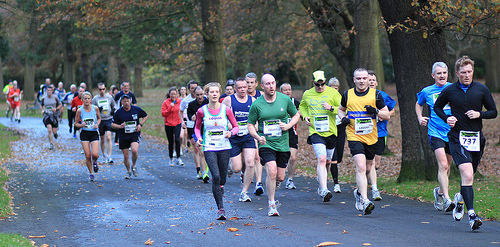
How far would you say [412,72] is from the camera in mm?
11852

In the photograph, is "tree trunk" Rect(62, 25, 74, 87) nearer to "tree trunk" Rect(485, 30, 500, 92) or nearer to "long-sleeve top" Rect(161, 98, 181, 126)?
"tree trunk" Rect(485, 30, 500, 92)

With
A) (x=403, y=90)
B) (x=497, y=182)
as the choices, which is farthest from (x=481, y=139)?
(x=497, y=182)

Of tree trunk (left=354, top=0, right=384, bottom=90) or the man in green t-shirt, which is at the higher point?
tree trunk (left=354, top=0, right=384, bottom=90)

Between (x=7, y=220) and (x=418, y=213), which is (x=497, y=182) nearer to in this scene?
(x=418, y=213)

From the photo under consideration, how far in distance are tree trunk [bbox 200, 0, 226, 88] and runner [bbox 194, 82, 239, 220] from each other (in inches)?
549

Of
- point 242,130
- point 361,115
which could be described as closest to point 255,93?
point 242,130

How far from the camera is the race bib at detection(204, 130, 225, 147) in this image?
30.0ft

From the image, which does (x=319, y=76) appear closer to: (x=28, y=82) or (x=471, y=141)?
(x=471, y=141)

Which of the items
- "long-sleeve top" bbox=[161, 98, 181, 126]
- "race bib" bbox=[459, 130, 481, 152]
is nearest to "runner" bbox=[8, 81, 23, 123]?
"long-sleeve top" bbox=[161, 98, 181, 126]

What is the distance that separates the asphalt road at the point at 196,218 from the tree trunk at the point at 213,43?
9.39m

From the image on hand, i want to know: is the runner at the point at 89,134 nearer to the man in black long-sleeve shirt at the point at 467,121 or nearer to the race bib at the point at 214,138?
the race bib at the point at 214,138

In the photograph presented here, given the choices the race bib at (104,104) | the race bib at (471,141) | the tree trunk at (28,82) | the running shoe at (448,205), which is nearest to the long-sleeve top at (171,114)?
the race bib at (104,104)

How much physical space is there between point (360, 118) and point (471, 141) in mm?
1825

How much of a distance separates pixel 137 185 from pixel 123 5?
11.4m
